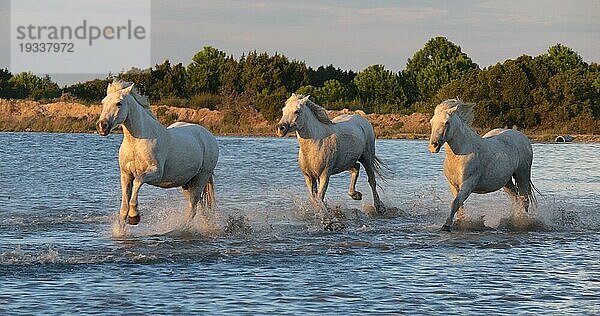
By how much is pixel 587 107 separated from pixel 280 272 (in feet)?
161

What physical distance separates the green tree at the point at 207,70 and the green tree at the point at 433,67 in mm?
13684

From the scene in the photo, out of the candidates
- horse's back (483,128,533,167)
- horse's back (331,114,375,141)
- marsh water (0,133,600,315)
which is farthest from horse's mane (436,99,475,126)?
horse's back (331,114,375,141)

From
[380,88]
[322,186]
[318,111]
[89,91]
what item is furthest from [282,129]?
[380,88]

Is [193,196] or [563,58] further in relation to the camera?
[563,58]

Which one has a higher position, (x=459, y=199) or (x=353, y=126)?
(x=353, y=126)

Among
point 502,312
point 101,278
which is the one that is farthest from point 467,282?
point 101,278

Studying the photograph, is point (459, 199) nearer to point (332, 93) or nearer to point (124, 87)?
point (124, 87)

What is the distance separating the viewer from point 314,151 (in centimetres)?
1323

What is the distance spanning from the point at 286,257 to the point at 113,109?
243 cm

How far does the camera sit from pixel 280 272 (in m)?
8.98

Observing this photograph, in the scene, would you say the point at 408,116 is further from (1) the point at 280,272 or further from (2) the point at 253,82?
(1) the point at 280,272

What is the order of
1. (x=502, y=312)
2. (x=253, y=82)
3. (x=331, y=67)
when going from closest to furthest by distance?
(x=502, y=312) → (x=253, y=82) → (x=331, y=67)

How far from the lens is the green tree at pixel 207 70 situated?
6569cm

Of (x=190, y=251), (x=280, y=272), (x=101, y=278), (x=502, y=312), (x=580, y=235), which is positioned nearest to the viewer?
(x=502, y=312)
